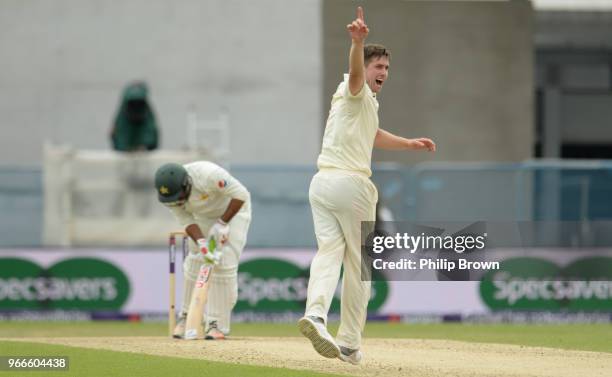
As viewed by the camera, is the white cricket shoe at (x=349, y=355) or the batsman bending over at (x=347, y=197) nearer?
the batsman bending over at (x=347, y=197)

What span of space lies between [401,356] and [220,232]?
2756 mm

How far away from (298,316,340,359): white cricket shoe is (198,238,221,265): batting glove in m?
3.87

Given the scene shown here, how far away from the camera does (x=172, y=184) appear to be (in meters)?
14.4

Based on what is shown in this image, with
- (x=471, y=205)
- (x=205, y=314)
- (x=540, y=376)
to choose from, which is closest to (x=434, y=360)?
(x=540, y=376)

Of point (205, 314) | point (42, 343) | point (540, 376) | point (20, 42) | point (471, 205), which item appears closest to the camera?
point (540, 376)

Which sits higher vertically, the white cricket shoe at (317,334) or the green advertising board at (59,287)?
the white cricket shoe at (317,334)

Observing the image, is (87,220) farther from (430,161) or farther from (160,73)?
(430,161)

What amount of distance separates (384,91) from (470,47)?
1975 millimetres

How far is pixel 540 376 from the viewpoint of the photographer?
11.0m

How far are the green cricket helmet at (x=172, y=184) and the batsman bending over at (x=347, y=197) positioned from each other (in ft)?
11.2

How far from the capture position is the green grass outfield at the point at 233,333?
11.4 metres
